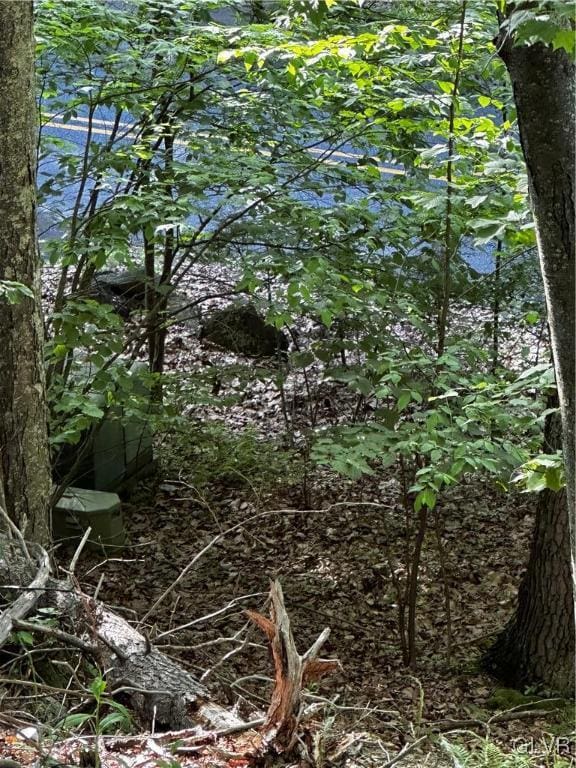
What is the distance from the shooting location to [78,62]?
5.73 m

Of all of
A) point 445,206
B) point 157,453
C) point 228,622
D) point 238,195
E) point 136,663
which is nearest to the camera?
point 136,663

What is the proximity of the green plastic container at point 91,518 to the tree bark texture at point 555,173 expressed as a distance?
17.2 feet

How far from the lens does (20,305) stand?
14.0 feet

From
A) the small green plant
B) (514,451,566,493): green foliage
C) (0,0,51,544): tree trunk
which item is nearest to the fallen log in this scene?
the small green plant

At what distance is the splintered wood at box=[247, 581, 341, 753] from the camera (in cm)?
271

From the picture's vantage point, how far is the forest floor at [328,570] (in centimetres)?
562

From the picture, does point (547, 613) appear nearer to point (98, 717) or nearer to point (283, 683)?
point (283, 683)

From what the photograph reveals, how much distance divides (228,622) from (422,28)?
432 centimetres

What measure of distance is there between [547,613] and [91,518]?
3.59 metres

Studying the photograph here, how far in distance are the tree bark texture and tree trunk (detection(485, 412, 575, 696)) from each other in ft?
11.0

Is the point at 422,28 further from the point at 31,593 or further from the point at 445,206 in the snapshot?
the point at 31,593

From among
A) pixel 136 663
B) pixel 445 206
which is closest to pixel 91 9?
pixel 445 206

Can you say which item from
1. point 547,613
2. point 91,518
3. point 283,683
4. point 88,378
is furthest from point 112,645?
point 91,518

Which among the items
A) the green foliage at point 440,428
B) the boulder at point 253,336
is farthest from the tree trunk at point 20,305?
the boulder at point 253,336
